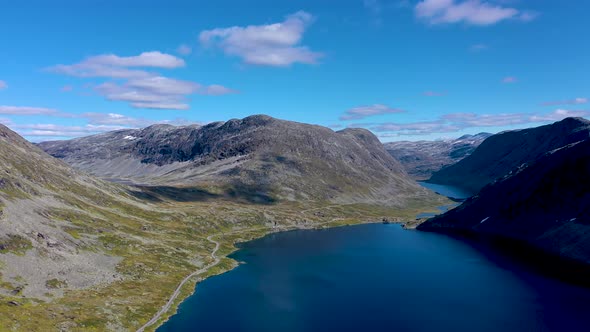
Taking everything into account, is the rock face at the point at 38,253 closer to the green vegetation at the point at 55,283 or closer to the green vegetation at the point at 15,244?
the green vegetation at the point at 15,244

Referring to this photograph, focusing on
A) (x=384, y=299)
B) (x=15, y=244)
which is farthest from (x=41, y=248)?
(x=384, y=299)

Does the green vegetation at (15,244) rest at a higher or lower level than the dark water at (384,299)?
higher

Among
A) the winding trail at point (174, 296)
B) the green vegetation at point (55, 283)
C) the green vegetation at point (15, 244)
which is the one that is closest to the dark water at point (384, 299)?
the winding trail at point (174, 296)

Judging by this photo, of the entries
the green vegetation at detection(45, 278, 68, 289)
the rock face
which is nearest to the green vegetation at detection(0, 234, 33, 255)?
the rock face

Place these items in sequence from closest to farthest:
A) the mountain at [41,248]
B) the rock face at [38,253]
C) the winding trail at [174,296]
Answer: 1. the winding trail at [174,296]
2. the rock face at [38,253]
3. the mountain at [41,248]

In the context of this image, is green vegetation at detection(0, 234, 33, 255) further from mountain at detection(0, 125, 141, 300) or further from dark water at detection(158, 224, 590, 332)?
dark water at detection(158, 224, 590, 332)

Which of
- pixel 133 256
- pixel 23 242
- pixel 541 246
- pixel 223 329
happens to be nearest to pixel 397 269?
pixel 541 246

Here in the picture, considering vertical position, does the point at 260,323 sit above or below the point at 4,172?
below

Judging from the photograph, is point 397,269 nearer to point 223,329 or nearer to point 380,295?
point 380,295
